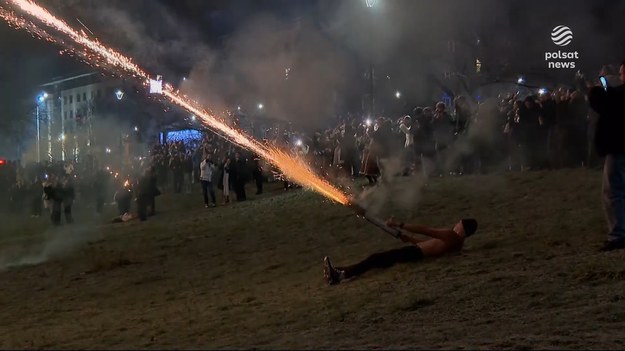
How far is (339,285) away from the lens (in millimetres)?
8125

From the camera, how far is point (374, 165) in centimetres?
1636

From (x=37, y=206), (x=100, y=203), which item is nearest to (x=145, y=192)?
(x=100, y=203)

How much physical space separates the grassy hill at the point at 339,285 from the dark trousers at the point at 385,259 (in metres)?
0.14

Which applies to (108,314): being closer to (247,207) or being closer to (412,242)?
(412,242)

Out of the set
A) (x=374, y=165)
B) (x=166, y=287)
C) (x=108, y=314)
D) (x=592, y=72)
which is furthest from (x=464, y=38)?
(x=108, y=314)

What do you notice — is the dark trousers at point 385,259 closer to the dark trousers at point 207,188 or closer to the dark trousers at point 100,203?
the dark trousers at point 207,188

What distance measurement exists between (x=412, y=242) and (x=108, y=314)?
144 inches

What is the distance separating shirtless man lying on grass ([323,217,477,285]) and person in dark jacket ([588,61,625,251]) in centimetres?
155

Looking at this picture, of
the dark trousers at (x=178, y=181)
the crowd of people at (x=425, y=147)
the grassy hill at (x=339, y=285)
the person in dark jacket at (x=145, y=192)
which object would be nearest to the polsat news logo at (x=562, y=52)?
the crowd of people at (x=425, y=147)

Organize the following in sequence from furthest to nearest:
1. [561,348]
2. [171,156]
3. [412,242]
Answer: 1. [171,156]
2. [412,242]
3. [561,348]

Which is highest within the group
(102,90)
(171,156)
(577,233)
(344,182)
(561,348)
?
(102,90)

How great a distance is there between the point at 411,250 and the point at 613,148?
250cm

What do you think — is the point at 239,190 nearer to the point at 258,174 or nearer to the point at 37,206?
the point at 258,174

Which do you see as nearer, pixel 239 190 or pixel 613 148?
pixel 613 148
